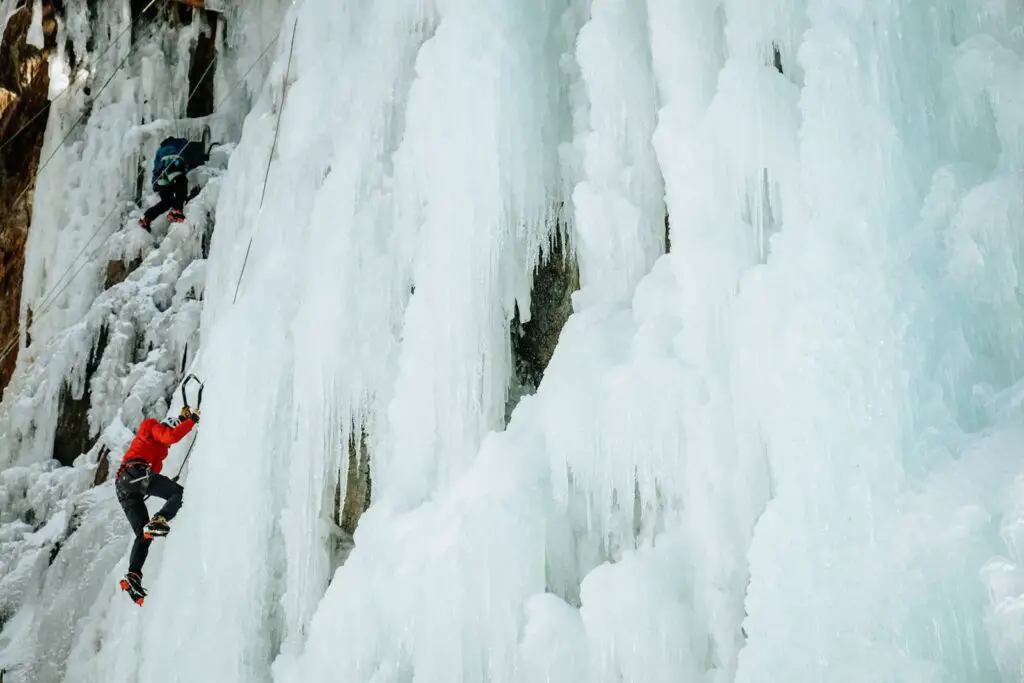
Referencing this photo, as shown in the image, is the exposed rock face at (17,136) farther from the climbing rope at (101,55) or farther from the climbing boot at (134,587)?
the climbing boot at (134,587)

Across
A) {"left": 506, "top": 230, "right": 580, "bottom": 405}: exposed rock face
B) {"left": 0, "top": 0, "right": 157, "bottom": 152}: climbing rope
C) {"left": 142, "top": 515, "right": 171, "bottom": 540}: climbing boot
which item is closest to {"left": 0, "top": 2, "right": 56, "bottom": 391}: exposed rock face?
{"left": 0, "top": 0, "right": 157, "bottom": 152}: climbing rope

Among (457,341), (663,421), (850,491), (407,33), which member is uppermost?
(407,33)

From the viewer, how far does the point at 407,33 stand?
4477mm

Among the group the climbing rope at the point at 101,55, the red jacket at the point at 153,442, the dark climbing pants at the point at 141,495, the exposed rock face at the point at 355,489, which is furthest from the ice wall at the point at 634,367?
the climbing rope at the point at 101,55

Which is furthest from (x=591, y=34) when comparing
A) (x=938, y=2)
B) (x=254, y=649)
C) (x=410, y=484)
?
(x=254, y=649)

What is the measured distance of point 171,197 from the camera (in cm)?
717

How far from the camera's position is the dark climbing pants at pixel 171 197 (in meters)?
7.14

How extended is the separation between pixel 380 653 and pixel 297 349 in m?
1.58

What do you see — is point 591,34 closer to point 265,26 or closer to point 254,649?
point 254,649

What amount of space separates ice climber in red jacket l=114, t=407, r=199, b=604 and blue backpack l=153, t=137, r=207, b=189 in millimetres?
2951

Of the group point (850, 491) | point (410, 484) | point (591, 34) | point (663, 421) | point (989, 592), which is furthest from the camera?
point (410, 484)

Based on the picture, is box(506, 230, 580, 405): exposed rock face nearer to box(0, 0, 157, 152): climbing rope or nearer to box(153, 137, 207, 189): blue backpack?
box(153, 137, 207, 189): blue backpack

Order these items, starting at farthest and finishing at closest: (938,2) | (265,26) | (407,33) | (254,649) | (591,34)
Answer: (265,26) → (407,33) → (254,649) → (591,34) → (938,2)

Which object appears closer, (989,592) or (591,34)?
(989,592)
